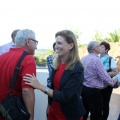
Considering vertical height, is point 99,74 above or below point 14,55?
below

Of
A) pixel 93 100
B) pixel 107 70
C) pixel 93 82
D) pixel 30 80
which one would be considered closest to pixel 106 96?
pixel 107 70

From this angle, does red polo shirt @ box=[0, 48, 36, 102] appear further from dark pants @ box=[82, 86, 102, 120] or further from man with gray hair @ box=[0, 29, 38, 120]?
dark pants @ box=[82, 86, 102, 120]

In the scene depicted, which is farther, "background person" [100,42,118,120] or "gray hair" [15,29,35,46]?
"background person" [100,42,118,120]

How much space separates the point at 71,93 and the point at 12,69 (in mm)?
606

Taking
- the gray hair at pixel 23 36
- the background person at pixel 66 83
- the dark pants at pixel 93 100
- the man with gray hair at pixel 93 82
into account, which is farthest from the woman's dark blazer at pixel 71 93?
the dark pants at pixel 93 100

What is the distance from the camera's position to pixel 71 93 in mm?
2355

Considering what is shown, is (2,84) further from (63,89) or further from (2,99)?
(63,89)

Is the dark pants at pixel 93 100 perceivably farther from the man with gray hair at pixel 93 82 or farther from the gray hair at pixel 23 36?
the gray hair at pixel 23 36

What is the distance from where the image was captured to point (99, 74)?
3996 mm

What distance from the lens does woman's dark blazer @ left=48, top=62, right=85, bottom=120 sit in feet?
7.70

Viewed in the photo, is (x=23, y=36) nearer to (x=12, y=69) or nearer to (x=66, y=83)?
(x=12, y=69)

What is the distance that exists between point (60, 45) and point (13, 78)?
585 millimetres

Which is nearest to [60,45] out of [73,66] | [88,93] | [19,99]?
[73,66]

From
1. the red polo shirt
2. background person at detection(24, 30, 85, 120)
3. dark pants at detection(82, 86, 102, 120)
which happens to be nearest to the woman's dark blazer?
background person at detection(24, 30, 85, 120)
